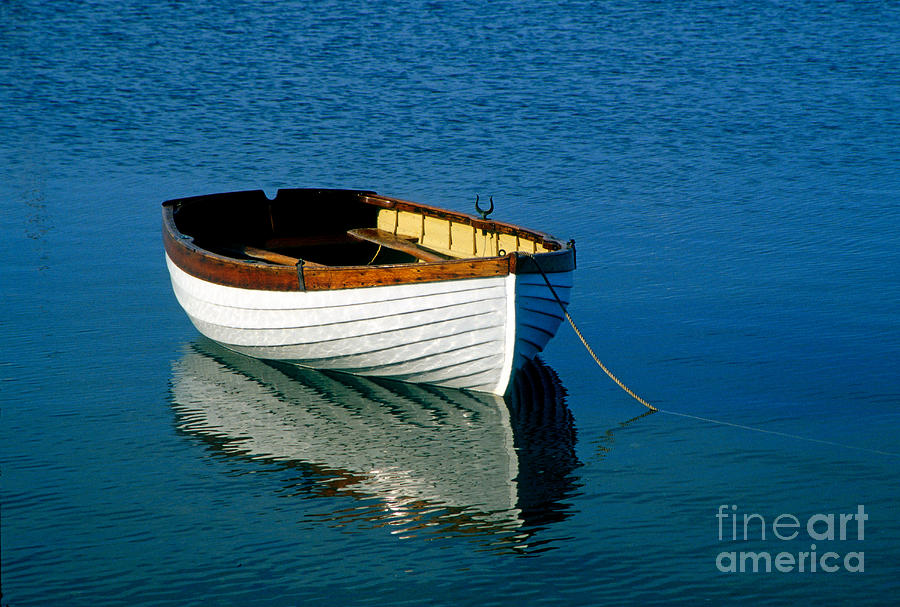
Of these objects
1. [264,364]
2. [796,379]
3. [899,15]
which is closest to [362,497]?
[264,364]

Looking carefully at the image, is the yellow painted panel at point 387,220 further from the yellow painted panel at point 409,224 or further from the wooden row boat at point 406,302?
the wooden row boat at point 406,302

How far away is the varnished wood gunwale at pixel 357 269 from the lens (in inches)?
407

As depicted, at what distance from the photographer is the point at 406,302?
10727 millimetres

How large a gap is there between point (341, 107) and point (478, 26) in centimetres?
1330

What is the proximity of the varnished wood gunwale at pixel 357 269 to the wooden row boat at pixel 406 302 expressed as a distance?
0.04 ft

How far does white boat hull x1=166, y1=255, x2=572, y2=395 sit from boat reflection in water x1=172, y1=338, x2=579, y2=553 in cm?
27

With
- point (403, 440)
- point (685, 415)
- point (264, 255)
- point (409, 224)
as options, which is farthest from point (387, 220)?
point (685, 415)

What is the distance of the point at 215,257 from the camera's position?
12.0m

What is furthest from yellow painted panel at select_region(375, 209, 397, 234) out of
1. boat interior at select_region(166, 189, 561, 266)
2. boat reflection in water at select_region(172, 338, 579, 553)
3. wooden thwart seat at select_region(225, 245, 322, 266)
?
boat reflection in water at select_region(172, 338, 579, 553)

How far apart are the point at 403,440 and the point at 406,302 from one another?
136 centimetres

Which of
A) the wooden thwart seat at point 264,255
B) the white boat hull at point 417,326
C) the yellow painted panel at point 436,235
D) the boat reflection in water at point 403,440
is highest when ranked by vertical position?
the yellow painted panel at point 436,235

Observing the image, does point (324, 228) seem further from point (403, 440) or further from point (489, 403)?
point (403, 440)

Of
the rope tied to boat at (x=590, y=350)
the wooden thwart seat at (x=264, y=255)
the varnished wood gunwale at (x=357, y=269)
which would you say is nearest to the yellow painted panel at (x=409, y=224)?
the varnished wood gunwale at (x=357, y=269)

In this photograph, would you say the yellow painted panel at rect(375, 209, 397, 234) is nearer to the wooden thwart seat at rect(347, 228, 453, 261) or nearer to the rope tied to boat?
the wooden thwart seat at rect(347, 228, 453, 261)
